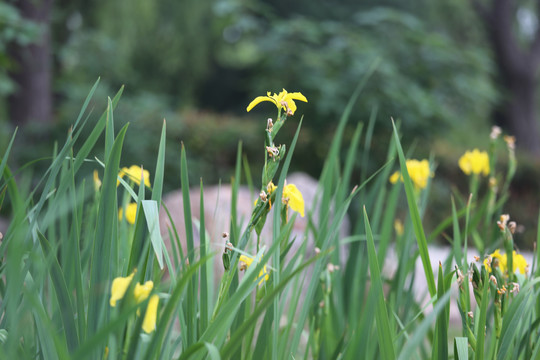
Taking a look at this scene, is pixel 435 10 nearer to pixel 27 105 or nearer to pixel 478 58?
pixel 478 58

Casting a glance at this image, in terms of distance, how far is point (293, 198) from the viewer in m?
0.73

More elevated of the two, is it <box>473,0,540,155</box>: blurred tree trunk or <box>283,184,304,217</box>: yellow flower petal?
<box>473,0,540,155</box>: blurred tree trunk

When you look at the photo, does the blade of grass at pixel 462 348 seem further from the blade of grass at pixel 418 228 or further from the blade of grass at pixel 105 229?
the blade of grass at pixel 105 229

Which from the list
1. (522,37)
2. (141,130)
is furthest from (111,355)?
(522,37)

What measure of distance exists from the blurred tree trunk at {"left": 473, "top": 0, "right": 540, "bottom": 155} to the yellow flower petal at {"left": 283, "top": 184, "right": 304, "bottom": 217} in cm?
1051

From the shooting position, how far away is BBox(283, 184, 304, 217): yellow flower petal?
2.35 ft

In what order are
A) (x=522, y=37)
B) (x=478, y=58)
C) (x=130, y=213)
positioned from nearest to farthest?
1. (x=130, y=213)
2. (x=478, y=58)
3. (x=522, y=37)

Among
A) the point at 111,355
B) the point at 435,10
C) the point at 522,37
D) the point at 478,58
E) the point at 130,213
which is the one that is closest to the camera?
the point at 111,355

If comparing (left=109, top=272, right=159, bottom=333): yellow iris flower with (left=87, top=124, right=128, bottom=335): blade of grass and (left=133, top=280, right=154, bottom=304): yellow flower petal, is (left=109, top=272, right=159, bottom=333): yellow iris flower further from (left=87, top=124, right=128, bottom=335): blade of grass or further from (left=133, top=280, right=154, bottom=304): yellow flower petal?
(left=87, top=124, right=128, bottom=335): blade of grass

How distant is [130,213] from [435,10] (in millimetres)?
10789

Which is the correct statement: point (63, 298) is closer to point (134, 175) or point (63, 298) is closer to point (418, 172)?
point (134, 175)

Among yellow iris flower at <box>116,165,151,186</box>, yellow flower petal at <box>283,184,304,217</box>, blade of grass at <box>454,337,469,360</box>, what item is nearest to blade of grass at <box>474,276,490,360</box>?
blade of grass at <box>454,337,469,360</box>

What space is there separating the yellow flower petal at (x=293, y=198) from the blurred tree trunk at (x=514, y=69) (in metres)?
10.5

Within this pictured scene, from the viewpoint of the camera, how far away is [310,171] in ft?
18.4
